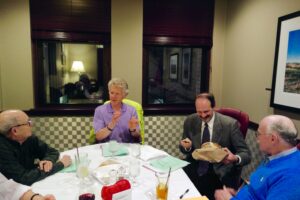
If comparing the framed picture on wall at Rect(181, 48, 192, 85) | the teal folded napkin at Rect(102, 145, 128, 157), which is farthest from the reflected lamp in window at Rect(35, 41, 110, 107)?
the teal folded napkin at Rect(102, 145, 128, 157)

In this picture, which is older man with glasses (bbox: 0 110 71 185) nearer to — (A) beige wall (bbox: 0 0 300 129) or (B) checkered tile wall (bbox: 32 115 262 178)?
(B) checkered tile wall (bbox: 32 115 262 178)

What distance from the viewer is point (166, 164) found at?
176 cm

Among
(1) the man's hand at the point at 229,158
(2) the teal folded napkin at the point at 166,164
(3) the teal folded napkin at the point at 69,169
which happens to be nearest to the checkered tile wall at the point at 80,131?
(1) the man's hand at the point at 229,158

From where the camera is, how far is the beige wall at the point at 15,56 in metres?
2.91

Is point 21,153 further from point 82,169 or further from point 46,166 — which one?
point 82,169

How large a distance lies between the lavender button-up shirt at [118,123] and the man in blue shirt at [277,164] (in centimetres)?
118

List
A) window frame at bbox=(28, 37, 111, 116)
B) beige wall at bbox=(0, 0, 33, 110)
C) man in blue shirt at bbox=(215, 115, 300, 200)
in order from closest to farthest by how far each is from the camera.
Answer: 1. man in blue shirt at bbox=(215, 115, 300, 200)
2. beige wall at bbox=(0, 0, 33, 110)
3. window frame at bbox=(28, 37, 111, 116)

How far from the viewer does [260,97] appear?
2.68 metres

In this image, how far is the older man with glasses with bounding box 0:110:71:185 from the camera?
1437 mm

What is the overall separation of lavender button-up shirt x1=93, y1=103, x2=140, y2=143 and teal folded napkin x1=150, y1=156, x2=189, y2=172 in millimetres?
Answer: 536

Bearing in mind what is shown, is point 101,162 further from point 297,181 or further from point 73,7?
point 73,7

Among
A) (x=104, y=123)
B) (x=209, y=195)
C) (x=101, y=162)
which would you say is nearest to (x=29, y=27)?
(x=104, y=123)

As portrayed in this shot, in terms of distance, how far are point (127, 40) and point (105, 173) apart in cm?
205

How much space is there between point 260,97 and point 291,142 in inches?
58.5
